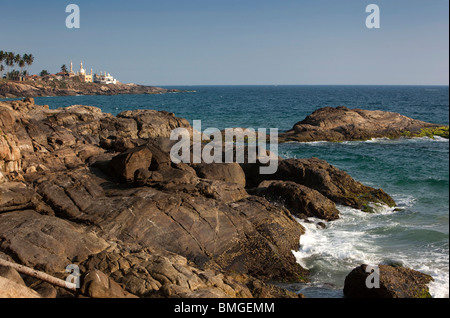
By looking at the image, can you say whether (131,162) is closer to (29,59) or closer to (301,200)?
(301,200)

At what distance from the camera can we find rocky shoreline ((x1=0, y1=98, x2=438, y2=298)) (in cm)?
1114

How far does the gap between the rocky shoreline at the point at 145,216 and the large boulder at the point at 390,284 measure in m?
2.30

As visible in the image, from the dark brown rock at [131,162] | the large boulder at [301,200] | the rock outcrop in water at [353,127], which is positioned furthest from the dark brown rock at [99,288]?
the rock outcrop in water at [353,127]

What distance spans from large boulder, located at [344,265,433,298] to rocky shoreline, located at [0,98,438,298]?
2303mm

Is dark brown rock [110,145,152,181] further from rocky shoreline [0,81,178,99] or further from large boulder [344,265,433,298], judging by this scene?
rocky shoreline [0,81,178,99]

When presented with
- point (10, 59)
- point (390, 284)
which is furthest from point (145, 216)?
point (10, 59)

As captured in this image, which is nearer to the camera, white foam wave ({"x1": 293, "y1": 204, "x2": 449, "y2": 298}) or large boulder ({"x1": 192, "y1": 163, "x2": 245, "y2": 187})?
white foam wave ({"x1": 293, "y1": 204, "x2": 449, "y2": 298})

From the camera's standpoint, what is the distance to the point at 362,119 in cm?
4981

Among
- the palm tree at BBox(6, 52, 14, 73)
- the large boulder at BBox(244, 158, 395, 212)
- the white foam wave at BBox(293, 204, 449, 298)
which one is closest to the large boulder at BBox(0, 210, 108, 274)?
the white foam wave at BBox(293, 204, 449, 298)

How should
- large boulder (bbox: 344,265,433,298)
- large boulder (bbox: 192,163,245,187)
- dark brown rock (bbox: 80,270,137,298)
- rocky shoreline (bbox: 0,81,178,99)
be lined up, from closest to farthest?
dark brown rock (bbox: 80,270,137,298)
large boulder (bbox: 344,265,433,298)
large boulder (bbox: 192,163,245,187)
rocky shoreline (bbox: 0,81,178,99)
